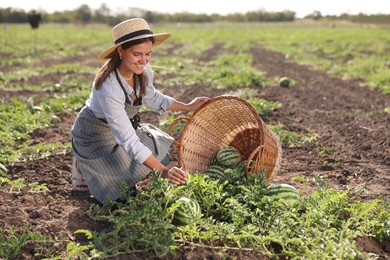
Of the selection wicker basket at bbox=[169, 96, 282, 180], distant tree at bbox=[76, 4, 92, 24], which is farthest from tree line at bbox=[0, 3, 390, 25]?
wicker basket at bbox=[169, 96, 282, 180]

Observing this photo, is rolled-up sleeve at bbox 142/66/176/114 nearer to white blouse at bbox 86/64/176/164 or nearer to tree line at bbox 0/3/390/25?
white blouse at bbox 86/64/176/164

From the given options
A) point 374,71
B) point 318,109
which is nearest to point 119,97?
point 318,109

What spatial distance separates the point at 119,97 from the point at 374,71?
1213 cm

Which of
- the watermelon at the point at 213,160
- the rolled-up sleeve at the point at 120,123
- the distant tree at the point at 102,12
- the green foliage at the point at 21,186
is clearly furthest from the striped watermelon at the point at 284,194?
the distant tree at the point at 102,12

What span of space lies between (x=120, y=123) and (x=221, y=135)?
60.9 inches

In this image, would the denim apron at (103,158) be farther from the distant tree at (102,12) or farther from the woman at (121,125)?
the distant tree at (102,12)

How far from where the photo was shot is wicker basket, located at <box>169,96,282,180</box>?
4.71m

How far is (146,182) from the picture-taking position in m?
5.07

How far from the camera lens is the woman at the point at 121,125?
160 inches

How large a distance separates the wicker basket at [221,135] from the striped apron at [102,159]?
45 centimetres

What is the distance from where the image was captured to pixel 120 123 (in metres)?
4.07

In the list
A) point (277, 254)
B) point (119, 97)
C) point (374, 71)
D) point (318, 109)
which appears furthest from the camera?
point (374, 71)

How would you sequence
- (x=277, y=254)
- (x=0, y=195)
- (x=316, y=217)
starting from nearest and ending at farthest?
(x=277, y=254)
(x=316, y=217)
(x=0, y=195)

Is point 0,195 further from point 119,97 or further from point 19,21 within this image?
point 19,21
